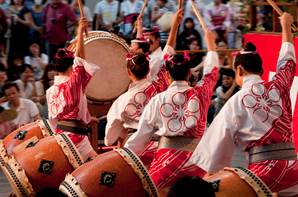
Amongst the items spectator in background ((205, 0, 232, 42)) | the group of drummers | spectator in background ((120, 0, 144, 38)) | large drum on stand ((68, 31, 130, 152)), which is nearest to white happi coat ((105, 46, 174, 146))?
the group of drummers

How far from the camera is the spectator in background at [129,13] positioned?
33.4ft

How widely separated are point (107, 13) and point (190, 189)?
723 centimetres

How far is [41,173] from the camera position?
5.29 m

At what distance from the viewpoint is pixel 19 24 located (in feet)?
34.2

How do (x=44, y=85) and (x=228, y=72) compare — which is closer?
(x=44, y=85)

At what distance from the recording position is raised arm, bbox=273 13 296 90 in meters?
4.71

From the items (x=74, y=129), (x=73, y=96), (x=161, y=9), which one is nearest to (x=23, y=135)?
(x=74, y=129)

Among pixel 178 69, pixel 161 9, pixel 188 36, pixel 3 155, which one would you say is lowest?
pixel 188 36

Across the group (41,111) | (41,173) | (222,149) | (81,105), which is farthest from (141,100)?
(41,111)

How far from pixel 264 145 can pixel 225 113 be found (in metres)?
0.23

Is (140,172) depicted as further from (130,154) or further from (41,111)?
(41,111)

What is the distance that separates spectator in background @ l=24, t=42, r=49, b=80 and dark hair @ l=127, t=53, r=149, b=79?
3836 millimetres

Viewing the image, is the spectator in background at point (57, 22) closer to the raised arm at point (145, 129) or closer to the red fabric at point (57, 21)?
the red fabric at point (57, 21)

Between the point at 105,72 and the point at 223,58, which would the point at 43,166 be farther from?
the point at 223,58
